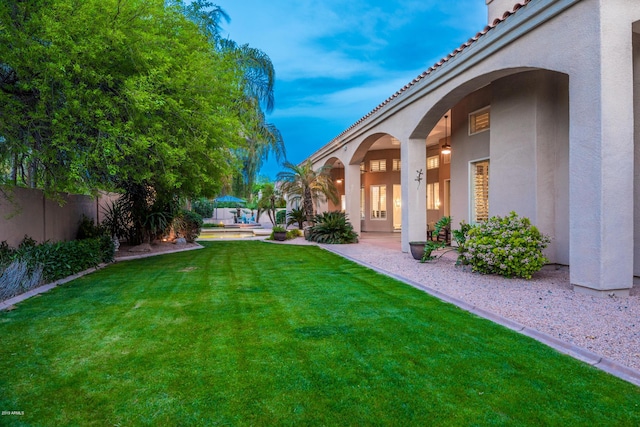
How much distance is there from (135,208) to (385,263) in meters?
9.21

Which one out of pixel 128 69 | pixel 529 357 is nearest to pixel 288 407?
pixel 529 357

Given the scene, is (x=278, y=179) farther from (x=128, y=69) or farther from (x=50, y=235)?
(x=128, y=69)

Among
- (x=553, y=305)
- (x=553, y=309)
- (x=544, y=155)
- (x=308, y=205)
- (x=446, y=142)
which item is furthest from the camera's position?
(x=308, y=205)

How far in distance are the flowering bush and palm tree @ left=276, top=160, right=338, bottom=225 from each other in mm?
10176

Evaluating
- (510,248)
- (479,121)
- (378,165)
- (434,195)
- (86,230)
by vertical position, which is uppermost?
(479,121)

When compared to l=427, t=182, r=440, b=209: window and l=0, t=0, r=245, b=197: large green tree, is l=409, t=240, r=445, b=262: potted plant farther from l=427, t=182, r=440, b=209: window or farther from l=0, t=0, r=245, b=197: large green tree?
l=427, t=182, r=440, b=209: window

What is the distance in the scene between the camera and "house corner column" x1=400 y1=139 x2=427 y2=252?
1115 cm

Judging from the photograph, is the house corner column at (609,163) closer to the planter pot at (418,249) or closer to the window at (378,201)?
the planter pot at (418,249)

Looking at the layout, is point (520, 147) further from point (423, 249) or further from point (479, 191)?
point (423, 249)

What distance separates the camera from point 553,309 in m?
5.20

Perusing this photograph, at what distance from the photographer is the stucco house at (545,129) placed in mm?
5523

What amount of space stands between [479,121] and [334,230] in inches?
268

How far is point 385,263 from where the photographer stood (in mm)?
9594

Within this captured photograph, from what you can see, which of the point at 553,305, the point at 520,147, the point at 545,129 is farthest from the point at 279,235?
the point at 553,305
